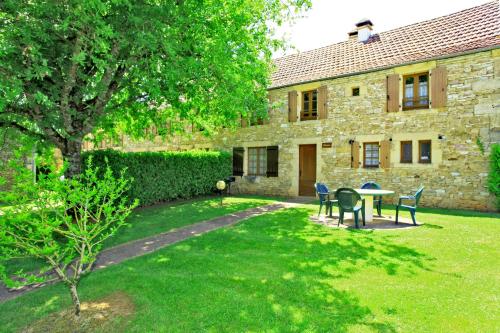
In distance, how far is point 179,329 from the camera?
294cm

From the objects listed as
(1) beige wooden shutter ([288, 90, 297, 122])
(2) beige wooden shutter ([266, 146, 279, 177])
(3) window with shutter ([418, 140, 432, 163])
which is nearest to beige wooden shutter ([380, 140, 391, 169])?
(3) window with shutter ([418, 140, 432, 163])

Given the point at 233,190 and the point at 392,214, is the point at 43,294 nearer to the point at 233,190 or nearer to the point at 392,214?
the point at 392,214

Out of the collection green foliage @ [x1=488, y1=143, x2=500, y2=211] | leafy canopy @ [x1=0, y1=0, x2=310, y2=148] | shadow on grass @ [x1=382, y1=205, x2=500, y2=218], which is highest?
leafy canopy @ [x1=0, y1=0, x2=310, y2=148]

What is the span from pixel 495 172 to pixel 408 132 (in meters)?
2.95

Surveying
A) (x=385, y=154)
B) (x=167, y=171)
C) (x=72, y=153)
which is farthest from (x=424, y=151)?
(x=72, y=153)

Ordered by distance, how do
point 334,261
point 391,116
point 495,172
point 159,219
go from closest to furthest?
1. point 334,261
2. point 159,219
3. point 495,172
4. point 391,116

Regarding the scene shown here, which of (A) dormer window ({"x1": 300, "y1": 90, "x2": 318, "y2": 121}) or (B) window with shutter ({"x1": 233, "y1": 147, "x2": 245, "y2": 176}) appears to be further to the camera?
(B) window with shutter ({"x1": 233, "y1": 147, "x2": 245, "y2": 176})

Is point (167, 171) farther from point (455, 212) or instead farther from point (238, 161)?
point (455, 212)

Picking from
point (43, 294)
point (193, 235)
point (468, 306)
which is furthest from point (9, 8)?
point (468, 306)

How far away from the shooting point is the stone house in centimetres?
977

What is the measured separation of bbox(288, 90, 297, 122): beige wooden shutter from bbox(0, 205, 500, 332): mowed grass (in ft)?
28.5

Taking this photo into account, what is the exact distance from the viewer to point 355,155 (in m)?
12.1

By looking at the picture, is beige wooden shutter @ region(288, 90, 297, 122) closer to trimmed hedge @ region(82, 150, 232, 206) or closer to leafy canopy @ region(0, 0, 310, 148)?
trimmed hedge @ region(82, 150, 232, 206)

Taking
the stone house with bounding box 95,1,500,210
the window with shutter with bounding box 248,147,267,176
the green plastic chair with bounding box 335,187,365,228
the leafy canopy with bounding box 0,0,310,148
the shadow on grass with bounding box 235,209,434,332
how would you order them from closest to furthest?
the shadow on grass with bounding box 235,209,434,332
the leafy canopy with bounding box 0,0,310,148
the green plastic chair with bounding box 335,187,365,228
the stone house with bounding box 95,1,500,210
the window with shutter with bounding box 248,147,267,176
